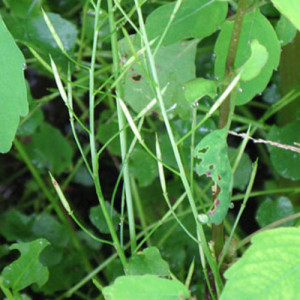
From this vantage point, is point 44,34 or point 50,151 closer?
point 44,34

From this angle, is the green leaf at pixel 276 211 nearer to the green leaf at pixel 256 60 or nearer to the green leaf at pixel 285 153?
the green leaf at pixel 285 153

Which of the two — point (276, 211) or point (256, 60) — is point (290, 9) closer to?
point (256, 60)

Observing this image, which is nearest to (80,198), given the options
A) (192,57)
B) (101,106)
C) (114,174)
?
(114,174)

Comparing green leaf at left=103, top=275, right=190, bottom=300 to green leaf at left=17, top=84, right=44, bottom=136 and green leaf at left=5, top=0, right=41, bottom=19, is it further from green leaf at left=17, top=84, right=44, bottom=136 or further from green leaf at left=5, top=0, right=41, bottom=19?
green leaf at left=5, top=0, right=41, bottom=19

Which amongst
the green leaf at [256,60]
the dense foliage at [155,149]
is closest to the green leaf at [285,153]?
the dense foliage at [155,149]

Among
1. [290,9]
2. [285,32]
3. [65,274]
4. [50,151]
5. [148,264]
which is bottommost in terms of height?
[65,274]

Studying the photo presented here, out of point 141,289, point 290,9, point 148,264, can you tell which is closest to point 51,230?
point 148,264
